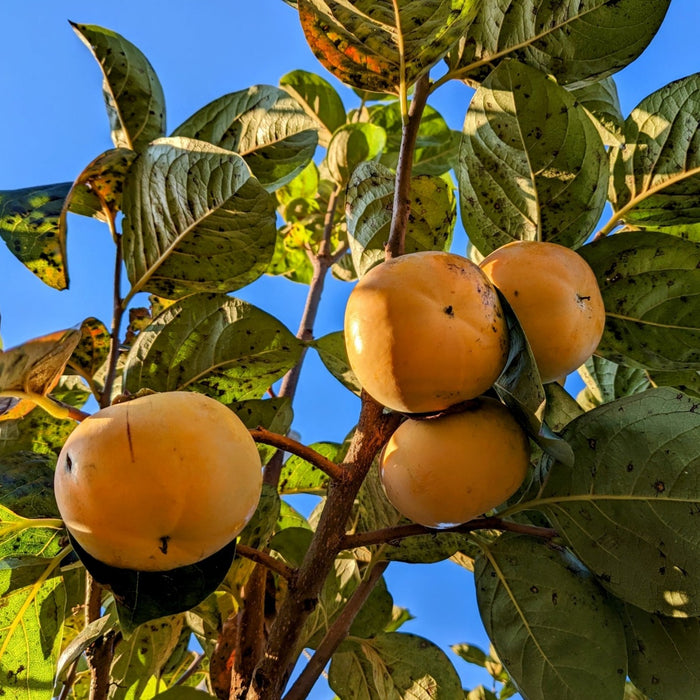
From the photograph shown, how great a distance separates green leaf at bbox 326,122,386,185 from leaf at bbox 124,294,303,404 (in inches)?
29.8

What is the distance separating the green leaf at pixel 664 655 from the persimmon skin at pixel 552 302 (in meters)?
0.38

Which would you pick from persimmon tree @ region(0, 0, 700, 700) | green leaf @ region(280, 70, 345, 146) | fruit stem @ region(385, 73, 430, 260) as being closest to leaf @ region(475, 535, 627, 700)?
persimmon tree @ region(0, 0, 700, 700)

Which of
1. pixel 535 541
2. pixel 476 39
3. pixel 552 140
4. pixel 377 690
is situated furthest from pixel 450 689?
pixel 476 39

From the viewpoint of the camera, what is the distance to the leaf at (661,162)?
3.62ft

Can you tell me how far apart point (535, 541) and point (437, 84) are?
25.9 inches

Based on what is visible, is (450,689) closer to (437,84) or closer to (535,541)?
(535,541)

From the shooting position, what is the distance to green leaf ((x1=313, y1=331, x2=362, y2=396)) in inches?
47.4

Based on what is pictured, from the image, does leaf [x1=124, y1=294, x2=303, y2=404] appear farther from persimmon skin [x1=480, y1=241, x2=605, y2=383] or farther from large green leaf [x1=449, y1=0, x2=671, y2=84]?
large green leaf [x1=449, y1=0, x2=671, y2=84]

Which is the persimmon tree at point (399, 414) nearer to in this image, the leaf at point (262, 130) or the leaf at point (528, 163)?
the leaf at point (528, 163)

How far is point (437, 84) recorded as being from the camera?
1.07 metres

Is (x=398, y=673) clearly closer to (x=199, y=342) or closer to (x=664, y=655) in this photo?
(x=664, y=655)

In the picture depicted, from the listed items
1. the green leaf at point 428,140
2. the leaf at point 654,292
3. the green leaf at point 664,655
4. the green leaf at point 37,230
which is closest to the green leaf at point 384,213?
the leaf at point 654,292

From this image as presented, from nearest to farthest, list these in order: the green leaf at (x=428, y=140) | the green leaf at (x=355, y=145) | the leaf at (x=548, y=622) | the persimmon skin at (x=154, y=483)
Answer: the persimmon skin at (x=154, y=483), the leaf at (x=548, y=622), the green leaf at (x=355, y=145), the green leaf at (x=428, y=140)

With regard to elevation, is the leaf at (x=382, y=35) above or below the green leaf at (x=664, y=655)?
above
